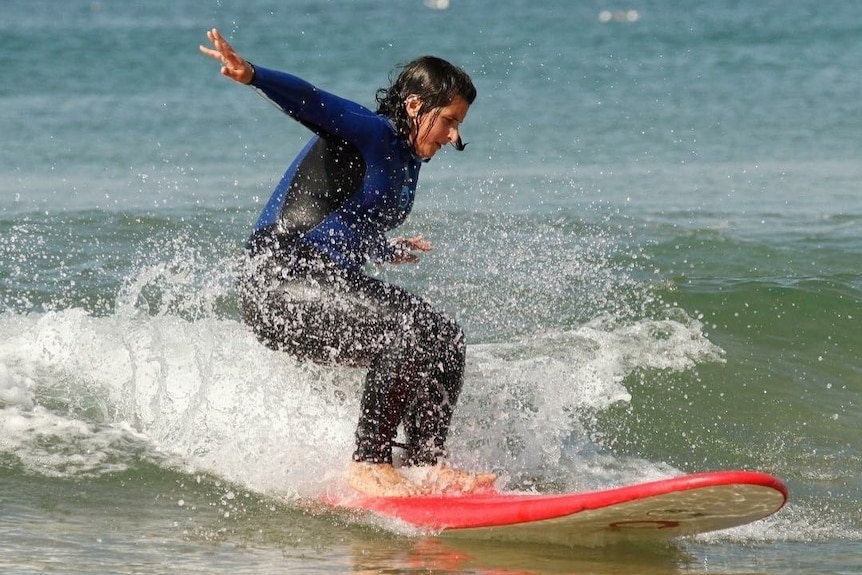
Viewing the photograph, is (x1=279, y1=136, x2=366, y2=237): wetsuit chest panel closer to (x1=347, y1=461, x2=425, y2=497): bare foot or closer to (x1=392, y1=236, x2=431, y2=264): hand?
(x1=392, y1=236, x2=431, y2=264): hand

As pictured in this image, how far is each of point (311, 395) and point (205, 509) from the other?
37.6 inches

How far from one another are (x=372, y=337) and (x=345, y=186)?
60cm

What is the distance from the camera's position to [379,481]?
5.34 meters

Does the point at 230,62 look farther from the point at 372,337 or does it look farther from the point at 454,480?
the point at 454,480

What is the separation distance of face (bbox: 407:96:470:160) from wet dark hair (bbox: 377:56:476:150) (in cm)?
2

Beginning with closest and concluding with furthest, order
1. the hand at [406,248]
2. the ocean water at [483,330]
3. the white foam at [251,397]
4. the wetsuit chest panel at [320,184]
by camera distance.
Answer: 1. the ocean water at [483,330]
2. the wetsuit chest panel at [320,184]
3. the hand at [406,248]
4. the white foam at [251,397]

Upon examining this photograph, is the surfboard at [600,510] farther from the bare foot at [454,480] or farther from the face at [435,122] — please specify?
the face at [435,122]

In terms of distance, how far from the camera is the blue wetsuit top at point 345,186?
5312 millimetres

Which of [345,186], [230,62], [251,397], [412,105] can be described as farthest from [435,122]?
[251,397]

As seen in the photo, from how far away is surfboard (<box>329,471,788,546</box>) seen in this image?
4.62 metres

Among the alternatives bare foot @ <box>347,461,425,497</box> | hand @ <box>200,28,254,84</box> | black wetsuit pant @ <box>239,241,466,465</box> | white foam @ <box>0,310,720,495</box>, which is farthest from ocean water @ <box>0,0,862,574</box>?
hand @ <box>200,28,254,84</box>

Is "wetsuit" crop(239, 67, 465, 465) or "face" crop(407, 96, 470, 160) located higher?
"face" crop(407, 96, 470, 160)

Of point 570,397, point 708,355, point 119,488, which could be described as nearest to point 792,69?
point 708,355

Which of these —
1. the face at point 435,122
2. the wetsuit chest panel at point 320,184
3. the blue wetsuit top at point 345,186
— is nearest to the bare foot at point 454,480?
the blue wetsuit top at point 345,186
